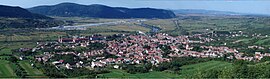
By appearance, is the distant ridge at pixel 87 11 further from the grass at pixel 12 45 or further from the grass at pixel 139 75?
the grass at pixel 139 75

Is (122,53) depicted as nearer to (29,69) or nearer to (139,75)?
(139,75)

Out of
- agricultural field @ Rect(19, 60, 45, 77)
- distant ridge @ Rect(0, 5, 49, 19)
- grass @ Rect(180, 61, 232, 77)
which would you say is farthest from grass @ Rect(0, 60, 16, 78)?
distant ridge @ Rect(0, 5, 49, 19)

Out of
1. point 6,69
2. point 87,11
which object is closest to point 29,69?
point 6,69

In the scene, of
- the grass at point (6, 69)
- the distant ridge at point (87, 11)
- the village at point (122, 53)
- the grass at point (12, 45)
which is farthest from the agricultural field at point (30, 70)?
the distant ridge at point (87, 11)

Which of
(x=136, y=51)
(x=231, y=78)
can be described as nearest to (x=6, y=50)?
(x=136, y=51)

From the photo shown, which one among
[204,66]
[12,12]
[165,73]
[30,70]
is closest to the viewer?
[30,70]

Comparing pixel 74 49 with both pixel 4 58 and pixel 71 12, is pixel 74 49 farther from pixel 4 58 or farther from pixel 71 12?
pixel 71 12

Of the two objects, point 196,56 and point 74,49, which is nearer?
point 196,56
